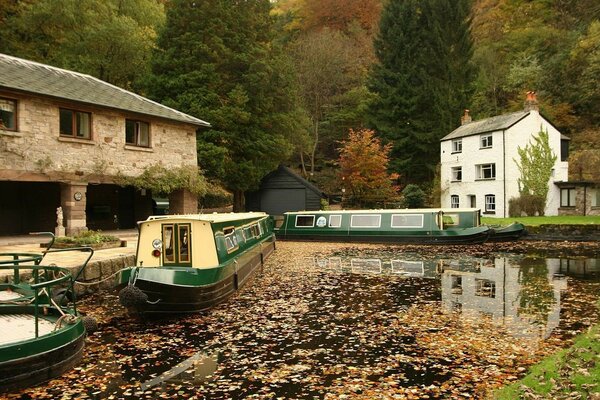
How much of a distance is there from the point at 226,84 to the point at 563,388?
28.1 metres

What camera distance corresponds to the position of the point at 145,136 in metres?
21.8

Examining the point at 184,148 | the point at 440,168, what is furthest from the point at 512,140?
the point at 184,148

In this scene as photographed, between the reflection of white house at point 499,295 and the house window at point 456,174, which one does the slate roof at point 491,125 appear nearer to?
the house window at point 456,174

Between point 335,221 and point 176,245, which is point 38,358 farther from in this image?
point 335,221

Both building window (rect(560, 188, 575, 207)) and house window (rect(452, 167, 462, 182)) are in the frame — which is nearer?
building window (rect(560, 188, 575, 207))

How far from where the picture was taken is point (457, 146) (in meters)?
38.5

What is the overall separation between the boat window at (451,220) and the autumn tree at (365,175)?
33.2ft

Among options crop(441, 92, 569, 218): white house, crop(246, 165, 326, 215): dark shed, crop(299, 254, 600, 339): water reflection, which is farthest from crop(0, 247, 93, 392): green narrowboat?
crop(441, 92, 569, 218): white house

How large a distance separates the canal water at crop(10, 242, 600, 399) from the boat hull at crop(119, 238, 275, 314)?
1.03 feet

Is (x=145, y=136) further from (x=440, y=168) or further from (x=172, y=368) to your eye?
(x=440, y=168)

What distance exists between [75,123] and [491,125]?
2952 cm

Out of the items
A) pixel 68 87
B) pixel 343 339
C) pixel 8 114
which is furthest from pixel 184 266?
pixel 68 87

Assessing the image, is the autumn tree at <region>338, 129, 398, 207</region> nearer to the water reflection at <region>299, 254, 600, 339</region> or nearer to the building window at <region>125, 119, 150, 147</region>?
the water reflection at <region>299, 254, 600, 339</region>

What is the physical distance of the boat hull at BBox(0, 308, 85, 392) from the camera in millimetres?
6223
